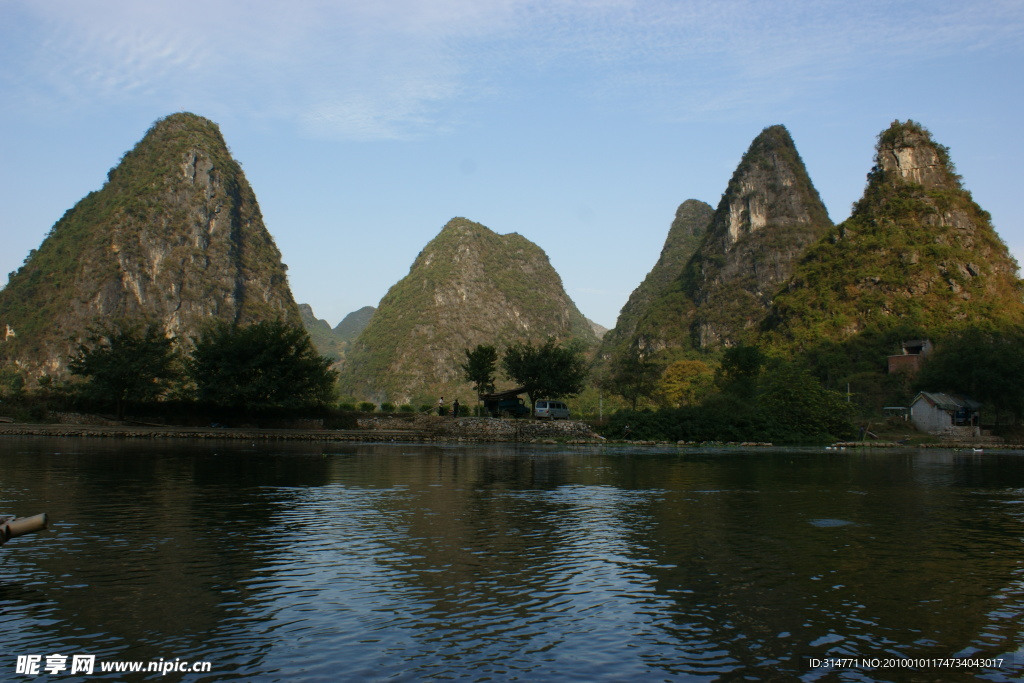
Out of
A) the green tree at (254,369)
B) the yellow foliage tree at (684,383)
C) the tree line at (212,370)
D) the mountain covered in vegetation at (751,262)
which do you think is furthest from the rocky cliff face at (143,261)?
the green tree at (254,369)

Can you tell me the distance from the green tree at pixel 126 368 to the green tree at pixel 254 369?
2.20 meters

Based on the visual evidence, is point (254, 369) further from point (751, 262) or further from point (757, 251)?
point (757, 251)

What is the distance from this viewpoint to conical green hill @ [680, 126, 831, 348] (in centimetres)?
17888

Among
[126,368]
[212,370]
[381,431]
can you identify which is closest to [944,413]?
[381,431]

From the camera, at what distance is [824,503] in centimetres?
2188

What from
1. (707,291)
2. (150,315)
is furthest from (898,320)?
(150,315)

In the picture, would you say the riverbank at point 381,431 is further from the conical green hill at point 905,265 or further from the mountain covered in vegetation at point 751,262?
the mountain covered in vegetation at point 751,262

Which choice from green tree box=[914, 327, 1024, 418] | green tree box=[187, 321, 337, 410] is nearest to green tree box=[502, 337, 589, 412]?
green tree box=[187, 321, 337, 410]

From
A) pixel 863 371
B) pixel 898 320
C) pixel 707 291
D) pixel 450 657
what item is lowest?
Answer: pixel 450 657

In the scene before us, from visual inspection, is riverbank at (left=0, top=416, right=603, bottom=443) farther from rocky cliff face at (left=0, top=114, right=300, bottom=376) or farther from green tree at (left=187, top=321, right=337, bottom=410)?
rocky cliff face at (left=0, top=114, right=300, bottom=376)

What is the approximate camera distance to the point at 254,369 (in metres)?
55.8

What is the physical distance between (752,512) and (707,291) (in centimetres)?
17847

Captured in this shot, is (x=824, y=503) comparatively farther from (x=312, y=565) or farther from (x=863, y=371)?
(x=863, y=371)

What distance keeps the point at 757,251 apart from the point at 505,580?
187 m
